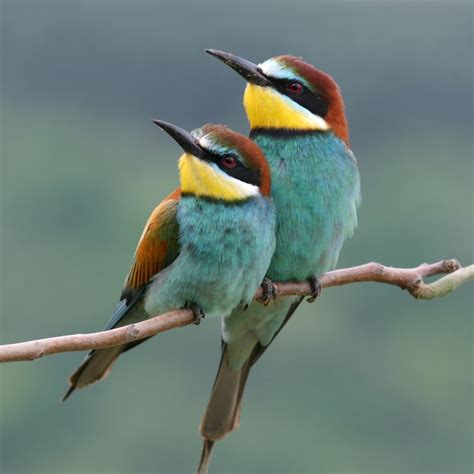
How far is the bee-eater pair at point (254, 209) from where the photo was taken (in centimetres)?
313

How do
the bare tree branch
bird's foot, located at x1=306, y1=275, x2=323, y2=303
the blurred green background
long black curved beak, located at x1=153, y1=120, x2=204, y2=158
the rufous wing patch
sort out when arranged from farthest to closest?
the blurred green background < bird's foot, located at x1=306, y1=275, x2=323, y2=303 < the rufous wing patch < long black curved beak, located at x1=153, y1=120, x2=204, y2=158 < the bare tree branch

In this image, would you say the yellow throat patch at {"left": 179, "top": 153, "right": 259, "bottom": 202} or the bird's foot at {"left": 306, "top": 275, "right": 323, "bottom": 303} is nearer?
the yellow throat patch at {"left": 179, "top": 153, "right": 259, "bottom": 202}

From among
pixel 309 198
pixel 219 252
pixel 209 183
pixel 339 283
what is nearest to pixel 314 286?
pixel 339 283

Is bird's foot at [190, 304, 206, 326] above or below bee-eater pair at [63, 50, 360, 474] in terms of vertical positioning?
below

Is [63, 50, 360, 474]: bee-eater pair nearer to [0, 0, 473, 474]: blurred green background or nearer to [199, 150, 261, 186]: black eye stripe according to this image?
[199, 150, 261, 186]: black eye stripe

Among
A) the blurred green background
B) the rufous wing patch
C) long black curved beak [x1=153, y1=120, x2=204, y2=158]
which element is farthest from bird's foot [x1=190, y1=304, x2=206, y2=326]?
the blurred green background

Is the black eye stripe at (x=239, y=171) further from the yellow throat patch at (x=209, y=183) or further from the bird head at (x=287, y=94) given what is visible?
the bird head at (x=287, y=94)

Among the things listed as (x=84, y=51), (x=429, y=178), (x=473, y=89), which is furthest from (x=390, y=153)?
(x=84, y=51)

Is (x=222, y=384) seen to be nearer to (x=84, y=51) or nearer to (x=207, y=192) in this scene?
(x=207, y=192)

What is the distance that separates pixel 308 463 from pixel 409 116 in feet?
37.7

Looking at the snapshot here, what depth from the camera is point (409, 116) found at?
26.7 metres

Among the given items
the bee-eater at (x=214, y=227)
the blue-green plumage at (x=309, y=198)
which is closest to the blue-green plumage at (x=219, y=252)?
the bee-eater at (x=214, y=227)

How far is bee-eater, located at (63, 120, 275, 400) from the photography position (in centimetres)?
311

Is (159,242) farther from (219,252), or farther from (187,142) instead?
(187,142)
